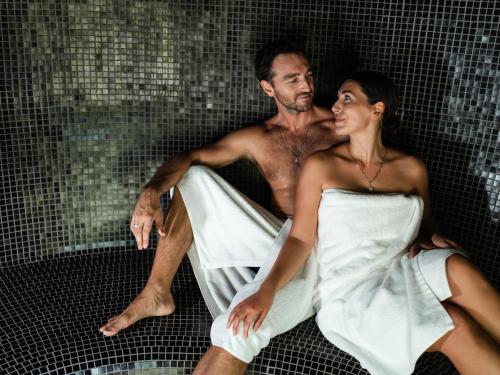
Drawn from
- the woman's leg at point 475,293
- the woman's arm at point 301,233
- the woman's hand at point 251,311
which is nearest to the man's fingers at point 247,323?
the woman's hand at point 251,311

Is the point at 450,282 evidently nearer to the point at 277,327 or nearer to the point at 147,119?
the point at 277,327

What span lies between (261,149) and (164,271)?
745 millimetres

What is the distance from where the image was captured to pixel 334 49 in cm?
277

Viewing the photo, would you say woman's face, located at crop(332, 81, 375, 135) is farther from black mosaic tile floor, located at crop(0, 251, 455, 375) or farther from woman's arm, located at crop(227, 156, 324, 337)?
black mosaic tile floor, located at crop(0, 251, 455, 375)

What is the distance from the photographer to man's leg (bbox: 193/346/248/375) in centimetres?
180

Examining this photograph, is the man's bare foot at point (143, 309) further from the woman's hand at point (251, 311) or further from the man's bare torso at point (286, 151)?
the man's bare torso at point (286, 151)

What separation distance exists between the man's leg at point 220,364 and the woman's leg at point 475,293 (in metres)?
0.76

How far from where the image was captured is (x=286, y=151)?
2576mm

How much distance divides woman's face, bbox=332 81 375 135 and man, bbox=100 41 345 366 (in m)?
0.37

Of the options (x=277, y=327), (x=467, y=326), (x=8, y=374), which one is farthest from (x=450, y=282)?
(x=8, y=374)

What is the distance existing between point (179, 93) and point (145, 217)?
1.00 m

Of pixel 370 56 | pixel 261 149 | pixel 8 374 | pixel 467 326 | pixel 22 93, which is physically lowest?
pixel 8 374

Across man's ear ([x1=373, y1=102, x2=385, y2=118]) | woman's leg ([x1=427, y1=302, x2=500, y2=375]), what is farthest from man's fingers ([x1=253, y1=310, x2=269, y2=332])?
man's ear ([x1=373, y1=102, x2=385, y2=118])

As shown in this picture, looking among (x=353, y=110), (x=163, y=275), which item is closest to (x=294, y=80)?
(x=353, y=110)
